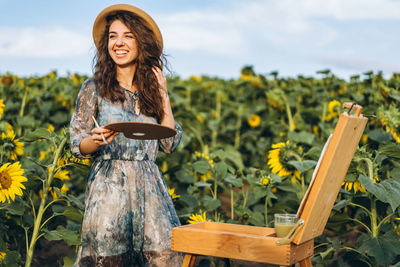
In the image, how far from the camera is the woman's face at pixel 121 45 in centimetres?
284

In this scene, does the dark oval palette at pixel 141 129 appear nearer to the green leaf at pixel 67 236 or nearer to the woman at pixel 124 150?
the woman at pixel 124 150

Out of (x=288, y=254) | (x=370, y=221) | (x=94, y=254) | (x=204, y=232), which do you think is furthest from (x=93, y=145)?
(x=370, y=221)

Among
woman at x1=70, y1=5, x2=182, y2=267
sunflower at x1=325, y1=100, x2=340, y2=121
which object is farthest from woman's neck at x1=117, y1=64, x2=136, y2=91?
sunflower at x1=325, y1=100, x2=340, y2=121

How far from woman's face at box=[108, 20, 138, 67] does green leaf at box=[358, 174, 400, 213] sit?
130cm

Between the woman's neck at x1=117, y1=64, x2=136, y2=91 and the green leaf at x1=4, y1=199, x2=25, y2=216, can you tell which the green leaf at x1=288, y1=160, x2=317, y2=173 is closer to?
the woman's neck at x1=117, y1=64, x2=136, y2=91

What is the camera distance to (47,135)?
10.6ft

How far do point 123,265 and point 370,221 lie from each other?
5.35 ft

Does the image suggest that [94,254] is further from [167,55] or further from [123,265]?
[167,55]

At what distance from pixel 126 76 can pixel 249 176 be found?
4.01 ft

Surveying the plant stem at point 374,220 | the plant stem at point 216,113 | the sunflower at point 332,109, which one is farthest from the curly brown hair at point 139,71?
the plant stem at point 216,113

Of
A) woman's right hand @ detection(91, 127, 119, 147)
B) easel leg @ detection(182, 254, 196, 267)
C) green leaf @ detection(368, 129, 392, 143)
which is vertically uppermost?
Result: woman's right hand @ detection(91, 127, 119, 147)

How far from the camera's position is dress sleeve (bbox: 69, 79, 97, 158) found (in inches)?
109

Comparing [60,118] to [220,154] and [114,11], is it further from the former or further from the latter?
[114,11]

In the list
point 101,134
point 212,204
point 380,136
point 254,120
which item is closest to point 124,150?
point 101,134
